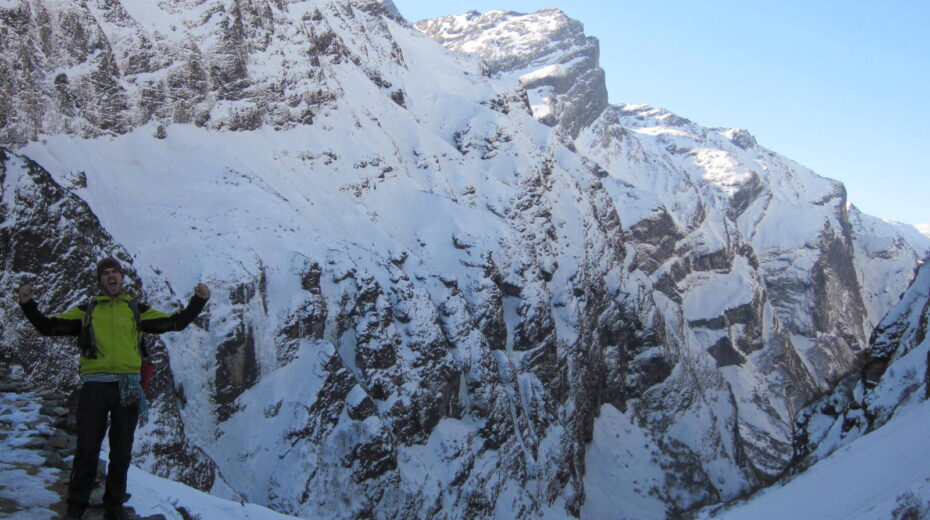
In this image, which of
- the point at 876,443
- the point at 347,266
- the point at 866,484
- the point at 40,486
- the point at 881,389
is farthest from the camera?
the point at 347,266

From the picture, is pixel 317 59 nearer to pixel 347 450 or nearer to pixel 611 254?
pixel 347 450

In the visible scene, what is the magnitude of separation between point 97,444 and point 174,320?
5.43 ft

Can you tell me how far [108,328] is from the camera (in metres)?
8.77

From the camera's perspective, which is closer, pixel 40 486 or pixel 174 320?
pixel 174 320

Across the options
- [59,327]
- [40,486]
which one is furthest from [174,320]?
[40,486]

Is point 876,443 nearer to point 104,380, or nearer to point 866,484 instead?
point 866,484

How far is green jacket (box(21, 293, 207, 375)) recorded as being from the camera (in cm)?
868

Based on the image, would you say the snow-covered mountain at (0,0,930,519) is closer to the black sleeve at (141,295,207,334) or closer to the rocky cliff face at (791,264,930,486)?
the rocky cliff face at (791,264,930,486)

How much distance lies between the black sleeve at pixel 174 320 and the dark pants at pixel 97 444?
79 cm

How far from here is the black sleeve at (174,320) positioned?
901 centimetres

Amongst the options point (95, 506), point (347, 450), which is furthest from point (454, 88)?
point (95, 506)

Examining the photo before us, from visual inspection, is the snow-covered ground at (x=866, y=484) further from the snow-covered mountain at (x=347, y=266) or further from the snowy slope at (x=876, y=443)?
the snow-covered mountain at (x=347, y=266)

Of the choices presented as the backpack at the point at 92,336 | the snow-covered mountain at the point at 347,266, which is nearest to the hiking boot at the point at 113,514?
the backpack at the point at 92,336

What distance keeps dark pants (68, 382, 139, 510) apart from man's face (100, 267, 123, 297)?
3.66 feet
